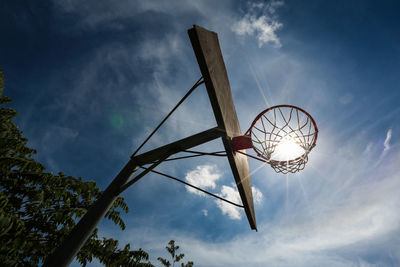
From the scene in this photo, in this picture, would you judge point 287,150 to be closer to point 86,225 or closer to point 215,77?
point 215,77

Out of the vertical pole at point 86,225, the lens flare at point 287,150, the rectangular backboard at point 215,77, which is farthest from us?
the lens flare at point 287,150

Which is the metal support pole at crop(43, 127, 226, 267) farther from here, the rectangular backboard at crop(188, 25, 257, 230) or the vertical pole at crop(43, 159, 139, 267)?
the rectangular backboard at crop(188, 25, 257, 230)

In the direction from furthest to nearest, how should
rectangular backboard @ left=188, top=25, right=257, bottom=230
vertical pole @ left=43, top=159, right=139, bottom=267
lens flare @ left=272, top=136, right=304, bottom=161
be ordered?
lens flare @ left=272, top=136, right=304, bottom=161 → vertical pole @ left=43, top=159, right=139, bottom=267 → rectangular backboard @ left=188, top=25, right=257, bottom=230

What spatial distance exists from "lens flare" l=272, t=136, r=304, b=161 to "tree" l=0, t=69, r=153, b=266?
17.2 ft

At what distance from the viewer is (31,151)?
246 inches

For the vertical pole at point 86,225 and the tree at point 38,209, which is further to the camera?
the tree at point 38,209

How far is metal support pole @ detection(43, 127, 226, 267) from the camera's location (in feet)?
7.93

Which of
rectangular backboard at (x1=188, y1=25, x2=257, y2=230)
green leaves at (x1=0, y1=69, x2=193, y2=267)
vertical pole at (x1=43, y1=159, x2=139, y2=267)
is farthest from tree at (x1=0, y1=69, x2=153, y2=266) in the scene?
rectangular backboard at (x1=188, y1=25, x2=257, y2=230)

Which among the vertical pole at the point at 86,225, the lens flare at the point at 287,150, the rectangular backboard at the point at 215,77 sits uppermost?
the lens flare at the point at 287,150

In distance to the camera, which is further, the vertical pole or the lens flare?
the lens flare

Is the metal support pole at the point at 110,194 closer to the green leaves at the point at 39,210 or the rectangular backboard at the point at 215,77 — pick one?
the rectangular backboard at the point at 215,77

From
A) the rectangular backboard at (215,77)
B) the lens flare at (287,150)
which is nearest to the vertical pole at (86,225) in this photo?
the rectangular backboard at (215,77)

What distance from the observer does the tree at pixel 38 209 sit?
4215 mm

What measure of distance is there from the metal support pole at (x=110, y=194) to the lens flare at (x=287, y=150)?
1.81 m
